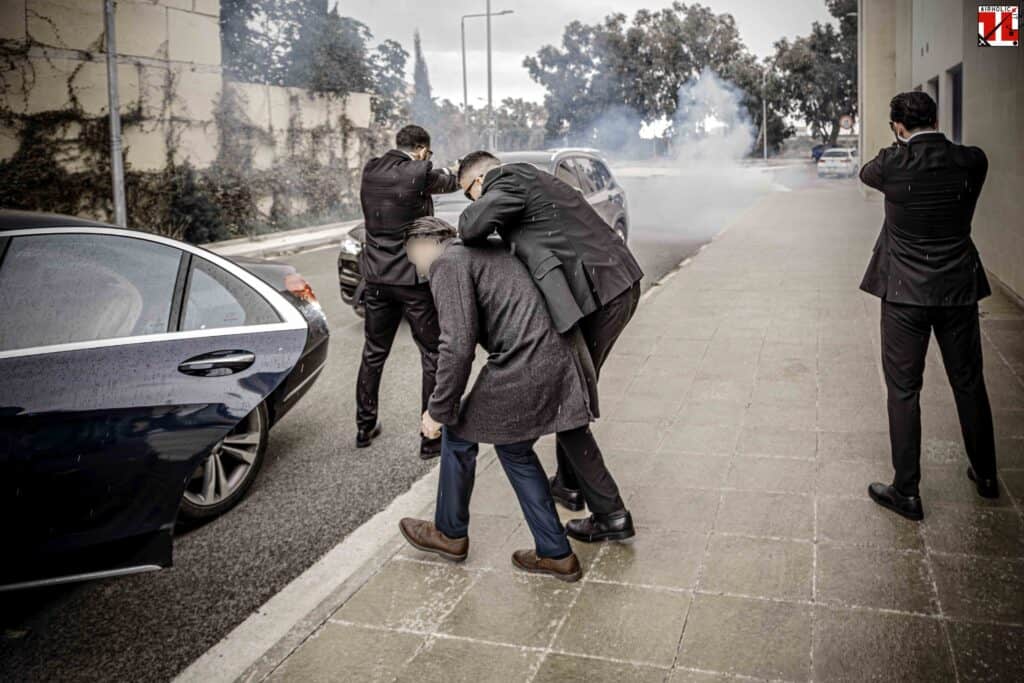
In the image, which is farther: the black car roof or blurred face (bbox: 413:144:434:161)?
blurred face (bbox: 413:144:434:161)

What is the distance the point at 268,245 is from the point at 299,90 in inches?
261

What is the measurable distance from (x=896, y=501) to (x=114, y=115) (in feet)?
52.3

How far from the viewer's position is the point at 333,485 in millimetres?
5465

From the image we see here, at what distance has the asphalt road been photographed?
3723mm

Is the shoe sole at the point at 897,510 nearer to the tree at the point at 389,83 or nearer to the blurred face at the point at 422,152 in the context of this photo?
the blurred face at the point at 422,152

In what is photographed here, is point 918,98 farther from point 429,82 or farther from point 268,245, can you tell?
point 429,82

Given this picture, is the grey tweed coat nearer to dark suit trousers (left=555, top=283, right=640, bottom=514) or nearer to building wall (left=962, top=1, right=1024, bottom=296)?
dark suit trousers (left=555, top=283, right=640, bottom=514)

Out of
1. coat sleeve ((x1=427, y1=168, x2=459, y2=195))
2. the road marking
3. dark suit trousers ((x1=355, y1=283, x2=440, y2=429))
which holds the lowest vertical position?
the road marking

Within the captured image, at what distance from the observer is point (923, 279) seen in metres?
4.33

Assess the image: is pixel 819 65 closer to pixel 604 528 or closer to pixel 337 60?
pixel 337 60

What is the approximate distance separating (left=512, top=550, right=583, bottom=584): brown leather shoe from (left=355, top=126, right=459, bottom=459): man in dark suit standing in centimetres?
188

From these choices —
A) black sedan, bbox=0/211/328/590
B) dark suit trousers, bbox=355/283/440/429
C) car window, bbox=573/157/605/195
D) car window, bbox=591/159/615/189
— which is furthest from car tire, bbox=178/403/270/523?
car window, bbox=591/159/615/189

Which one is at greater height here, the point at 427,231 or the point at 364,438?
the point at 427,231

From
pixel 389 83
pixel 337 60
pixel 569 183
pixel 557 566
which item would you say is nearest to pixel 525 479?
pixel 557 566
